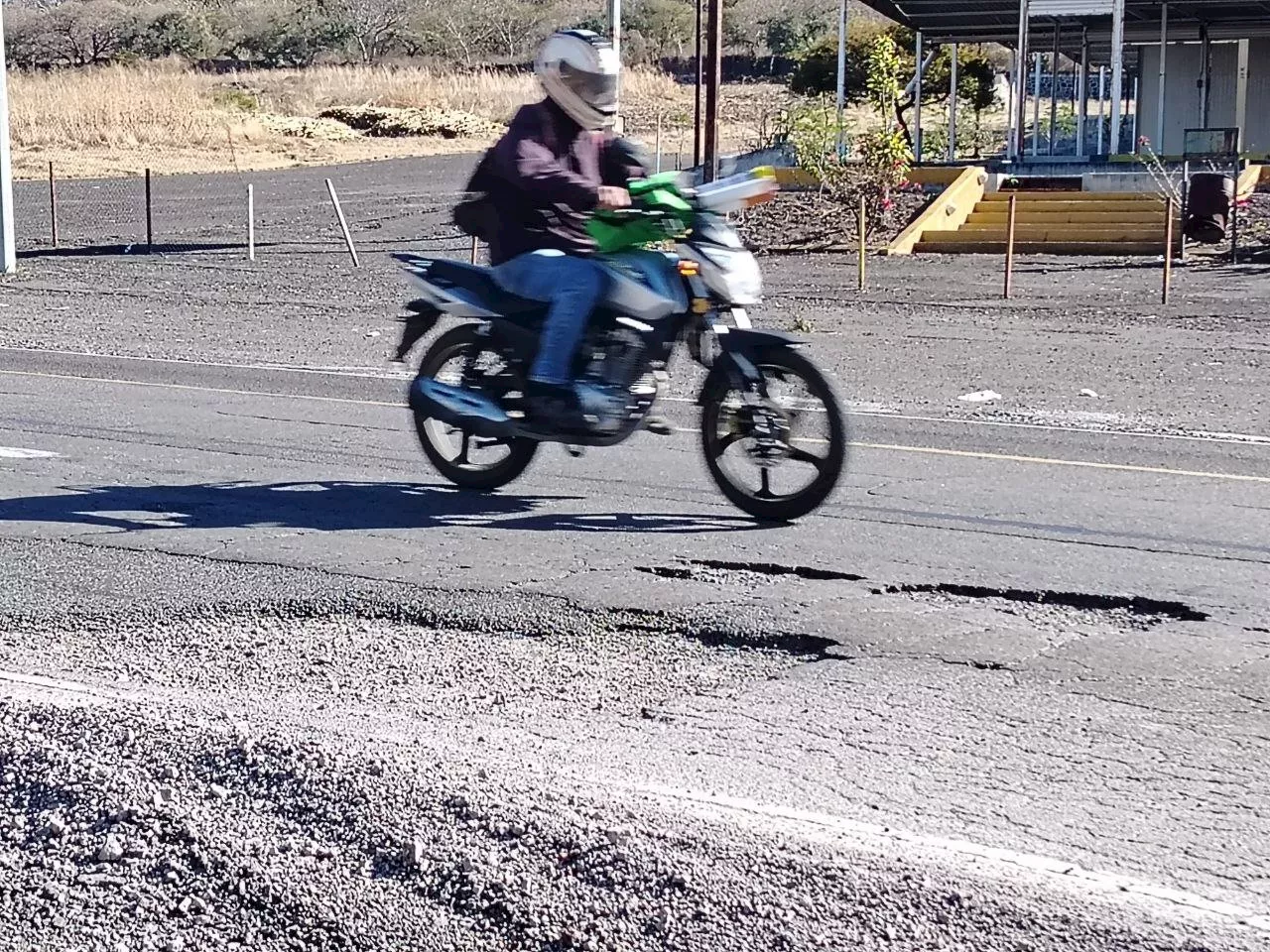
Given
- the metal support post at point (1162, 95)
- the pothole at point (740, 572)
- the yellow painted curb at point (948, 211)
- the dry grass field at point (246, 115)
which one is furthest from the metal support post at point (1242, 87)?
the pothole at point (740, 572)

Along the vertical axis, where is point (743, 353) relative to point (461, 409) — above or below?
above

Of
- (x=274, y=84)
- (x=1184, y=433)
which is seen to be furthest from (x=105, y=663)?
(x=274, y=84)

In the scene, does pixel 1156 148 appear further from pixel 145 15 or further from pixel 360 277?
pixel 145 15

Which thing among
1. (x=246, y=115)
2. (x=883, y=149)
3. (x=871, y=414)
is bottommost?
(x=871, y=414)

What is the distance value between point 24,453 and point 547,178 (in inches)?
138

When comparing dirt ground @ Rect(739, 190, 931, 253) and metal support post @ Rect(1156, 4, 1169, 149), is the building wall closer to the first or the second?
metal support post @ Rect(1156, 4, 1169, 149)

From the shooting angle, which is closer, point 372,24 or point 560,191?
point 560,191

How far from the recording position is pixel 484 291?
751 cm

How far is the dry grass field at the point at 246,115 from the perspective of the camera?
50.5m

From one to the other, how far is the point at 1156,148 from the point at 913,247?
51.1 feet

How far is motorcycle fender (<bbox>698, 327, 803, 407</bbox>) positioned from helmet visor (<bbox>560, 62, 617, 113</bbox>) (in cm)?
107

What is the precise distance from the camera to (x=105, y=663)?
534cm

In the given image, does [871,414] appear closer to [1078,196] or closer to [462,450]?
[462,450]

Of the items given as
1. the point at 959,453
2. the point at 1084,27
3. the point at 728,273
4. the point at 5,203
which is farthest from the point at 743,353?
the point at 1084,27
